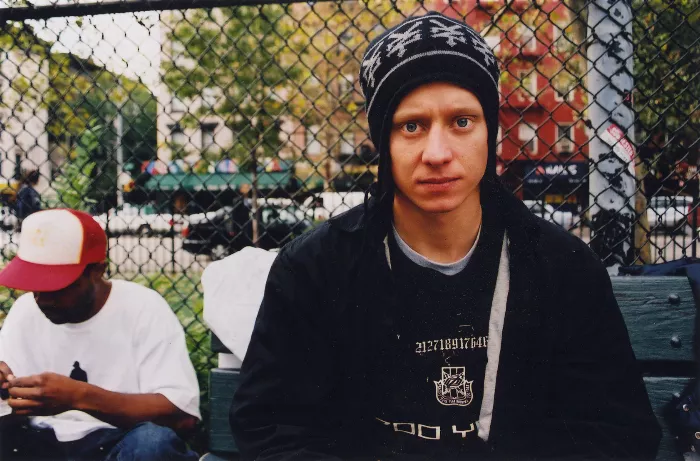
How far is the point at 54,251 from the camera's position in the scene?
2.27 m

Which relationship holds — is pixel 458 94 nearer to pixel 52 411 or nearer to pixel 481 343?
pixel 481 343

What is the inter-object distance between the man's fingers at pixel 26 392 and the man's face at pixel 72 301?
325 mm

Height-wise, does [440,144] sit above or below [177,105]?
below

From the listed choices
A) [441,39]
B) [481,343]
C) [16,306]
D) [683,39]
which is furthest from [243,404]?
[683,39]

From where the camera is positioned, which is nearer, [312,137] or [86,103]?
[86,103]

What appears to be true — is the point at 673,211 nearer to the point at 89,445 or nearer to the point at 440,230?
the point at 440,230

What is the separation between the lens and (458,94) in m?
1.59

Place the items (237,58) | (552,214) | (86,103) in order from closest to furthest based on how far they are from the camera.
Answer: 1. (552,214)
2. (86,103)
3. (237,58)

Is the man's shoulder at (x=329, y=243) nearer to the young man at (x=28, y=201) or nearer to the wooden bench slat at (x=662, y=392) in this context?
the wooden bench slat at (x=662, y=392)

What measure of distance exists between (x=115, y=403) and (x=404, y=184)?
1.35 metres

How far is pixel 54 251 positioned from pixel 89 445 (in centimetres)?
76

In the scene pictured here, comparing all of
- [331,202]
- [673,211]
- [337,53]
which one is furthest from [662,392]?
[337,53]

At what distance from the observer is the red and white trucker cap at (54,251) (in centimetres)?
221

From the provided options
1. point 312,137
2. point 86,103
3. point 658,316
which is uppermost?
point 312,137
